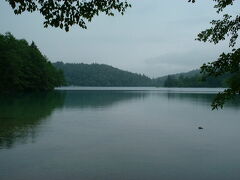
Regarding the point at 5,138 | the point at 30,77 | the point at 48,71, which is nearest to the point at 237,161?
the point at 5,138

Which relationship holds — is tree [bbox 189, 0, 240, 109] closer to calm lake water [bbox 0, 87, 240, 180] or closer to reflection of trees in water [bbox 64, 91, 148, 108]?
calm lake water [bbox 0, 87, 240, 180]

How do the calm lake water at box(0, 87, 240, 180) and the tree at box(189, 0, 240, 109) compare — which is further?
the calm lake water at box(0, 87, 240, 180)

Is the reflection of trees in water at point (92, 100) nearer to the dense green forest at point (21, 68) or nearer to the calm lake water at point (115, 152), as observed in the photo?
the dense green forest at point (21, 68)

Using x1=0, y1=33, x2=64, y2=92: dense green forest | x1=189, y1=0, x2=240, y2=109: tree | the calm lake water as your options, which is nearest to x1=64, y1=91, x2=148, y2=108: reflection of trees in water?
x1=0, y1=33, x2=64, y2=92: dense green forest

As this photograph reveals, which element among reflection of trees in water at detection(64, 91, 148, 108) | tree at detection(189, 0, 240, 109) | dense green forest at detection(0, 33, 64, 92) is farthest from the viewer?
dense green forest at detection(0, 33, 64, 92)

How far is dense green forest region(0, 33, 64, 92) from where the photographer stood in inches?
2972

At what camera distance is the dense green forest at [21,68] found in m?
75.5

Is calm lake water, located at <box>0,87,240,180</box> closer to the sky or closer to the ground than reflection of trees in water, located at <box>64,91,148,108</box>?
closer to the ground

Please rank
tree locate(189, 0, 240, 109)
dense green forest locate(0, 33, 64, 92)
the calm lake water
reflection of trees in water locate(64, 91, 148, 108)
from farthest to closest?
dense green forest locate(0, 33, 64, 92) → reflection of trees in water locate(64, 91, 148, 108) → the calm lake water → tree locate(189, 0, 240, 109)

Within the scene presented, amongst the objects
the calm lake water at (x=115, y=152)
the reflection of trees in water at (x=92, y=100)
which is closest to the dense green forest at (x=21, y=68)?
the reflection of trees in water at (x=92, y=100)

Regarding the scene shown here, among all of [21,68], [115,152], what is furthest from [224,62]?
[21,68]

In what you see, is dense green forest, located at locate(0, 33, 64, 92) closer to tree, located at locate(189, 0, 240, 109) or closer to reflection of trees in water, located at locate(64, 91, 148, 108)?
reflection of trees in water, located at locate(64, 91, 148, 108)

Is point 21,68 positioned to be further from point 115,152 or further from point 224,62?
point 224,62

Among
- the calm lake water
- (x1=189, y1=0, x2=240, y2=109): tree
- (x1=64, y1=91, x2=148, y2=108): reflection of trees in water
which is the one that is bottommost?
the calm lake water
